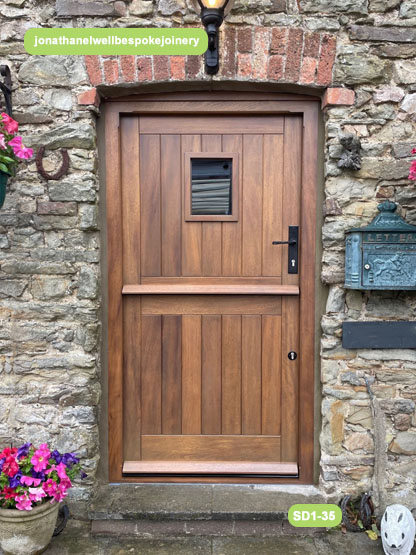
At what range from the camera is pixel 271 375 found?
9.37ft

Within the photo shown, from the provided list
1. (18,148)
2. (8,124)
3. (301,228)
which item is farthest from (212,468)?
(8,124)

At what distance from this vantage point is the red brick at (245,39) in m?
2.51

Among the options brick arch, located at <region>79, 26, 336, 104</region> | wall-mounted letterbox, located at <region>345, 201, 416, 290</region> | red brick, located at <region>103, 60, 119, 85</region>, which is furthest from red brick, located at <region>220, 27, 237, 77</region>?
wall-mounted letterbox, located at <region>345, 201, 416, 290</region>

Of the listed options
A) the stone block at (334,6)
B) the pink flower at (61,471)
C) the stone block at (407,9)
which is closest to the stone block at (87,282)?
the pink flower at (61,471)

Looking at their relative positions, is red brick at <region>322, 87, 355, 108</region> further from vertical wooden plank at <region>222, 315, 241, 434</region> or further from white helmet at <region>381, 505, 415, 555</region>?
white helmet at <region>381, 505, 415, 555</region>

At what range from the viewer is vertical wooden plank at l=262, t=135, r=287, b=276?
2.77 metres

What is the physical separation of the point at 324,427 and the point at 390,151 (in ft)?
5.56

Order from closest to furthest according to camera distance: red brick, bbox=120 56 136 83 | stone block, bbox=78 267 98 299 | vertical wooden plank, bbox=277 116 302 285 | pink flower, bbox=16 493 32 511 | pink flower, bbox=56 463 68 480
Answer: pink flower, bbox=16 493 32 511 → pink flower, bbox=56 463 68 480 → red brick, bbox=120 56 136 83 → stone block, bbox=78 267 98 299 → vertical wooden plank, bbox=277 116 302 285

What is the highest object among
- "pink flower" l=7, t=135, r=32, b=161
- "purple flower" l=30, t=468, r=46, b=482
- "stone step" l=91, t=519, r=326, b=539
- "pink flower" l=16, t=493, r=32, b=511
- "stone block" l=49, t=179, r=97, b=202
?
"pink flower" l=7, t=135, r=32, b=161

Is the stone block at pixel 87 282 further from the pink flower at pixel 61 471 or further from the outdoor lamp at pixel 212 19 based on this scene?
the outdoor lamp at pixel 212 19

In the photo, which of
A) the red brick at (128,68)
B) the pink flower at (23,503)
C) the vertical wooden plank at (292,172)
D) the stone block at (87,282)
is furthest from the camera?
the vertical wooden plank at (292,172)

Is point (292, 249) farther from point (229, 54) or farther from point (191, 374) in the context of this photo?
point (229, 54)

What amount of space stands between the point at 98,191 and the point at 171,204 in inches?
17.9

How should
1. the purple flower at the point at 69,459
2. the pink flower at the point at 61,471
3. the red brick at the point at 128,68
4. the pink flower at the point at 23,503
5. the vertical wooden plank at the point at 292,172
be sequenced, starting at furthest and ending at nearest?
the vertical wooden plank at the point at 292,172, the red brick at the point at 128,68, the purple flower at the point at 69,459, the pink flower at the point at 61,471, the pink flower at the point at 23,503
